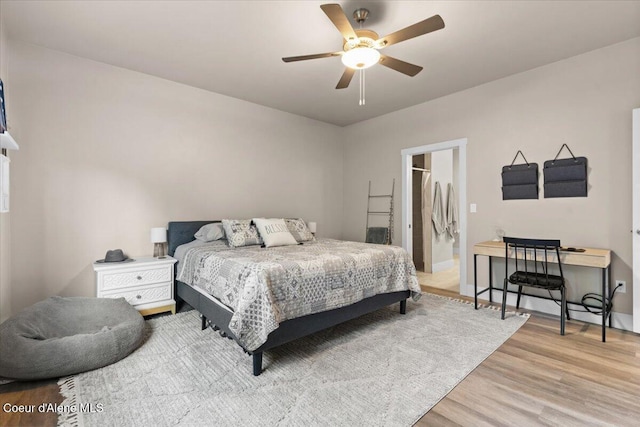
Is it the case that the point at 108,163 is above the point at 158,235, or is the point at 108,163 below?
above

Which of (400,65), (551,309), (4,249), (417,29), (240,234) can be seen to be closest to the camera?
(417,29)

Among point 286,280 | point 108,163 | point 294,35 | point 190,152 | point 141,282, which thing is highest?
point 294,35

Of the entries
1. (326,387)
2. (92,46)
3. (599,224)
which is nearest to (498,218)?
(599,224)

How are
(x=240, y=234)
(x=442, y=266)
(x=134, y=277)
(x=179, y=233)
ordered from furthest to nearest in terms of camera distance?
(x=442, y=266) → (x=179, y=233) → (x=240, y=234) → (x=134, y=277)

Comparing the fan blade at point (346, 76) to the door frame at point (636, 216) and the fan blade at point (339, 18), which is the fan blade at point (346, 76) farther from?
the door frame at point (636, 216)

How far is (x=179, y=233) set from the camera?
374 centimetres

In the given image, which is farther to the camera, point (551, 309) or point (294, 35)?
point (551, 309)

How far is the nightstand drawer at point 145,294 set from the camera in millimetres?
3042

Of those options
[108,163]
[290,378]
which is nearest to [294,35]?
[108,163]

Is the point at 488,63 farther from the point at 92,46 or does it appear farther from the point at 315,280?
the point at 92,46

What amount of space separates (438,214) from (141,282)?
4.90 m

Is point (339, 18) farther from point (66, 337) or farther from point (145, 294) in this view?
point (145, 294)

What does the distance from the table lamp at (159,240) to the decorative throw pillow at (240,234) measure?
26.9 inches

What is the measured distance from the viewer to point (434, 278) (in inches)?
202
